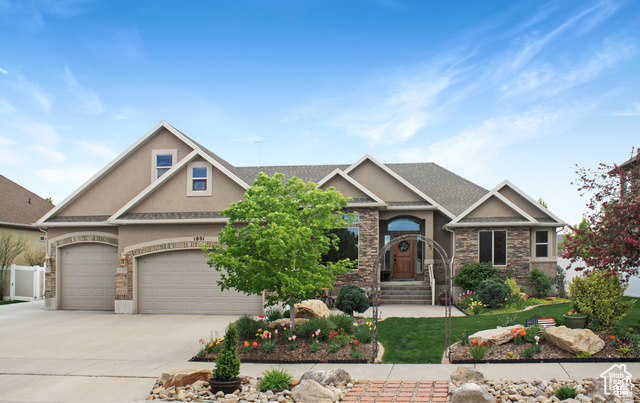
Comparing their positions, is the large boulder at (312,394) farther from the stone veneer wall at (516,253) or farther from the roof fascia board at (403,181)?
the roof fascia board at (403,181)

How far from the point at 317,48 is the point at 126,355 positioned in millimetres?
11350

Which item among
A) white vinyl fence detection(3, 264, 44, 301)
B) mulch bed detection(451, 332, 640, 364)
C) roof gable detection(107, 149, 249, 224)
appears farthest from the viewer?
white vinyl fence detection(3, 264, 44, 301)

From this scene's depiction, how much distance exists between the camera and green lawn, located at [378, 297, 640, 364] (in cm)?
1023

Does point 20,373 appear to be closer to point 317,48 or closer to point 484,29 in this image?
point 317,48

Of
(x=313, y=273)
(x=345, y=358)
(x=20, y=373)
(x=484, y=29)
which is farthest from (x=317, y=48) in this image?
(x=20, y=373)

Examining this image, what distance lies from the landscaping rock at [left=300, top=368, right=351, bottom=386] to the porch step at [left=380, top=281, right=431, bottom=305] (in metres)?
10.6

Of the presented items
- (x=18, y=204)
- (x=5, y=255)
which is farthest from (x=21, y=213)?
(x=5, y=255)

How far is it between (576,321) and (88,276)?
658 inches

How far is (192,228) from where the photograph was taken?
1727 cm

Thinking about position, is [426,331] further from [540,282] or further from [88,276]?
[88,276]

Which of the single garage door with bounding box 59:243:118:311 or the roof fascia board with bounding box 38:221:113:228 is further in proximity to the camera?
the single garage door with bounding box 59:243:118:311

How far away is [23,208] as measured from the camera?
2845 centimetres

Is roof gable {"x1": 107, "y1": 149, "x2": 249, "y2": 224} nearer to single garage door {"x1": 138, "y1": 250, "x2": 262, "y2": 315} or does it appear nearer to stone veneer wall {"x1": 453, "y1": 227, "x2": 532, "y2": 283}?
single garage door {"x1": 138, "y1": 250, "x2": 262, "y2": 315}

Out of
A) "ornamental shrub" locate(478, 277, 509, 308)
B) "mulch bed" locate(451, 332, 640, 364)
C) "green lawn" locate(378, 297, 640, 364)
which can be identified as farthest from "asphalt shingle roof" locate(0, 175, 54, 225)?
"mulch bed" locate(451, 332, 640, 364)
